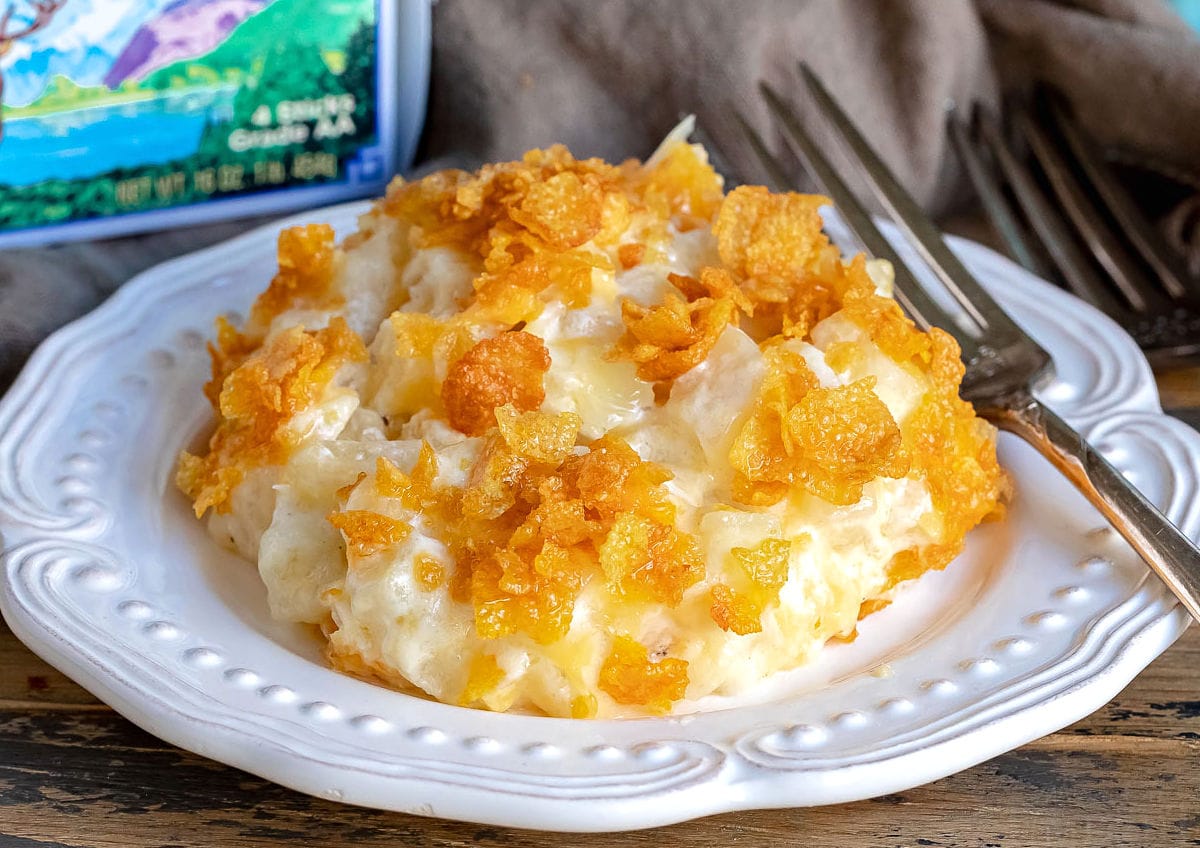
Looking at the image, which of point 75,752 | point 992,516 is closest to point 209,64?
point 75,752

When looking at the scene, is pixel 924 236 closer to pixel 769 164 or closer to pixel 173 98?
pixel 769 164

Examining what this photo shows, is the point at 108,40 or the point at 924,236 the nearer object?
the point at 924,236

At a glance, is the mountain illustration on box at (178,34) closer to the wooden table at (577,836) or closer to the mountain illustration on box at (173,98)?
the mountain illustration on box at (173,98)

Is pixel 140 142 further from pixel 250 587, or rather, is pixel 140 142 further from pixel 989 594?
pixel 989 594

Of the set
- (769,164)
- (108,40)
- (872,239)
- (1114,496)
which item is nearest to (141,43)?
(108,40)

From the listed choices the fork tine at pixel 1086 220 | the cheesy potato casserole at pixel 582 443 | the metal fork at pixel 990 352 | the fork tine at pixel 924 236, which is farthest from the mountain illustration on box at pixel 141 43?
the fork tine at pixel 1086 220
